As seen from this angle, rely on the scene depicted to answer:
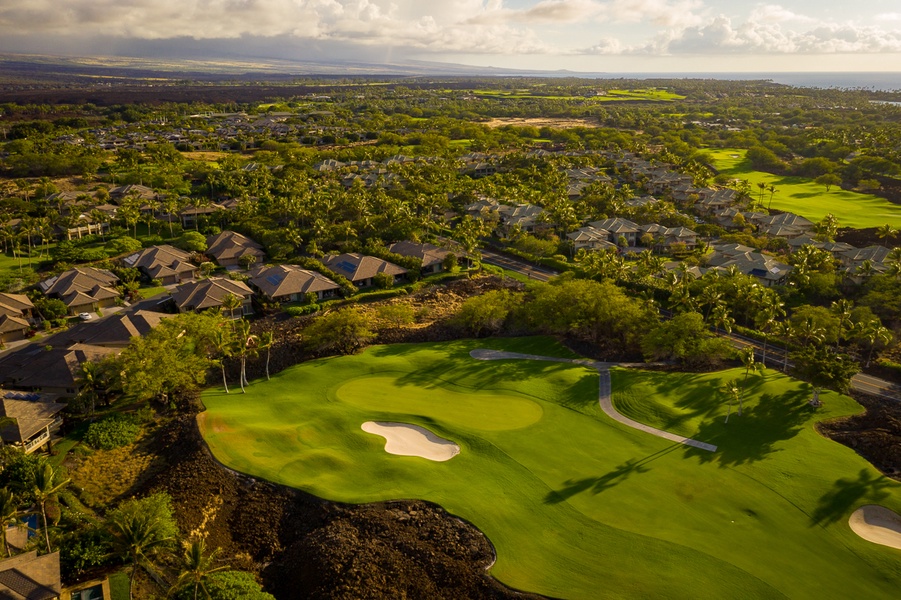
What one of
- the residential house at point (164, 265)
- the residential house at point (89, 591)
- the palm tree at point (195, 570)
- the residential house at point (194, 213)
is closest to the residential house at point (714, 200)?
the residential house at point (194, 213)

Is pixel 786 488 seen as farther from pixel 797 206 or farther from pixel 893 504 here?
pixel 797 206

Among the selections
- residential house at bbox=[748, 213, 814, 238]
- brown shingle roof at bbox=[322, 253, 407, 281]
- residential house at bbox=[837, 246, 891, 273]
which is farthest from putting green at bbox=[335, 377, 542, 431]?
residential house at bbox=[748, 213, 814, 238]

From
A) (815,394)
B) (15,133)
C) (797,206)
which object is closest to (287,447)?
(815,394)

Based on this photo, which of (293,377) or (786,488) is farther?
(293,377)

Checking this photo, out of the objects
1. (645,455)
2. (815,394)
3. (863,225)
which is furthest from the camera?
(863,225)

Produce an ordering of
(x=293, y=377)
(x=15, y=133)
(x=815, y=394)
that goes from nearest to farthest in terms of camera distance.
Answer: (x=815, y=394) → (x=293, y=377) → (x=15, y=133)

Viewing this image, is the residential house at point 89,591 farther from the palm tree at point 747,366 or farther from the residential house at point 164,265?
the residential house at point 164,265
